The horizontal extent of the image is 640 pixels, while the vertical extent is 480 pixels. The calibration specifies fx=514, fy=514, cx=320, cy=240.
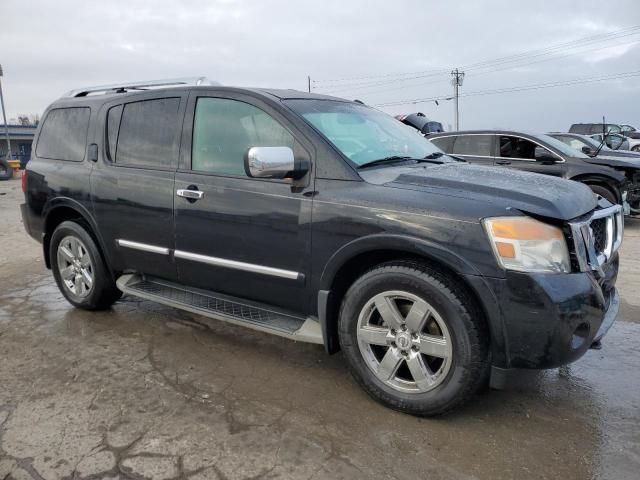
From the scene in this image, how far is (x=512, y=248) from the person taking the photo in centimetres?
248

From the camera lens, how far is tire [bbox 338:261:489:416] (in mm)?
2611

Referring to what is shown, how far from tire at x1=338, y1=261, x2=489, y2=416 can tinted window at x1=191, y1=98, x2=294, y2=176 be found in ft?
3.65

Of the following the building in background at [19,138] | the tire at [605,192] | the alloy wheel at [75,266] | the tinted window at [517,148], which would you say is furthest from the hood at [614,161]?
the building in background at [19,138]

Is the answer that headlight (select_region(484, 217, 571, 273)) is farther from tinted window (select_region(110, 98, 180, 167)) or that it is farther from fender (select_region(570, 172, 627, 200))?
fender (select_region(570, 172, 627, 200))

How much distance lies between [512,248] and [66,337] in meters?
3.40

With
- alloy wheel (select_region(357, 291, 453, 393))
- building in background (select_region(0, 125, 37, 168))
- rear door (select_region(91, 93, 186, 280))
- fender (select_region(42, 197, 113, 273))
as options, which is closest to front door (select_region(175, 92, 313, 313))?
rear door (select_region(91, 93, 186, 280))

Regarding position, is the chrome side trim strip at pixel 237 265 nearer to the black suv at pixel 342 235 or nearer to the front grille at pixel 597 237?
the black suv at pixel 342 235

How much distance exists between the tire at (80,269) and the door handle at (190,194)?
125 cm

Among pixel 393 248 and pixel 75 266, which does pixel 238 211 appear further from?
pixel 75 266

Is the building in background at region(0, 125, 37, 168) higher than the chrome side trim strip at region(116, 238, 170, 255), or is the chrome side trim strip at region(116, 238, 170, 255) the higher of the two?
the building in background at region(0, 125, 37, 168)

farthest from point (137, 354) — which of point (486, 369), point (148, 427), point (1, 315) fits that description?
point (486, 369)

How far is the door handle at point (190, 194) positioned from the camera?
3508 millimetres

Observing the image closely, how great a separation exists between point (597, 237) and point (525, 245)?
0.72 metres

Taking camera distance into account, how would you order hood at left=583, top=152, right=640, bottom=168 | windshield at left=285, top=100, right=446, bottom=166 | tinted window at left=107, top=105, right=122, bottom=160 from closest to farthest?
windshield at left=285, top=100, right=446, bottom=166 < tinted window at left=107, top=105, right=122, bottom=160 < hood at left=583, top=152, right=640, bottom=168
